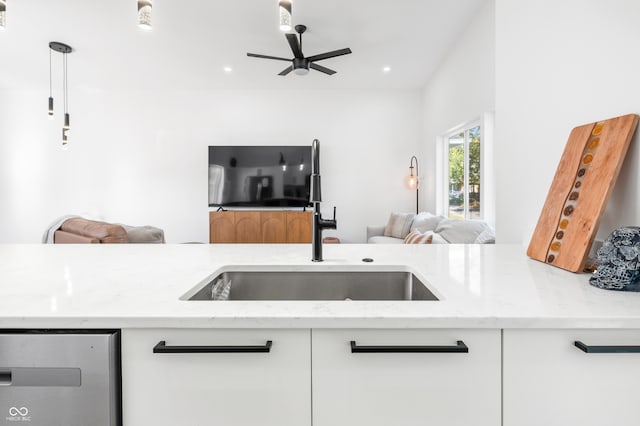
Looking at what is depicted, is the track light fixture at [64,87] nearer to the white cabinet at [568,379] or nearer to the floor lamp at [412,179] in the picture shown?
the floor lamp at [412,179]

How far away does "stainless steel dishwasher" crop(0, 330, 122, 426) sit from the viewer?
624 millimetres

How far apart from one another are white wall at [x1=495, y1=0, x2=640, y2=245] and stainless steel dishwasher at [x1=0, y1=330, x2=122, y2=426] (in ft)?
4.35

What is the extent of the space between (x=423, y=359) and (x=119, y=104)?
6219 millimetres

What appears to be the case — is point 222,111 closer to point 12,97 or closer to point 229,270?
point 12,97

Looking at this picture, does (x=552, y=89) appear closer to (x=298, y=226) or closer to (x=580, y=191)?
(x=580, y=191)

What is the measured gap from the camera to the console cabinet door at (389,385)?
2.07 ft

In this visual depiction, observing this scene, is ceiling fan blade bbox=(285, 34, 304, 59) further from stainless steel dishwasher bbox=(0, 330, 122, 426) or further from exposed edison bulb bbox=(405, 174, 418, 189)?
stainless steel dishwasher bbox=(0, 330, 122, 426)

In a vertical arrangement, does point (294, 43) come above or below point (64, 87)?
below

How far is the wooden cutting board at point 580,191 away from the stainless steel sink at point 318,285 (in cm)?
47

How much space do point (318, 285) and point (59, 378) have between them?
0.69m

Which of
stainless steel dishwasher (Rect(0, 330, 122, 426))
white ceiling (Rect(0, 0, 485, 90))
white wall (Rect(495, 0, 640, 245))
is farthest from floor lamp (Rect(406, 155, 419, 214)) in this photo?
stainless steel dishwasher (Rect(0, 330, 122, 426))

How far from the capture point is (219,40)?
3.69 m

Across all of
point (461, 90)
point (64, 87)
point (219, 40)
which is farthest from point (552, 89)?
point (64, 87)

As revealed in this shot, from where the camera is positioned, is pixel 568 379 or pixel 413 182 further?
pixel 413 182
